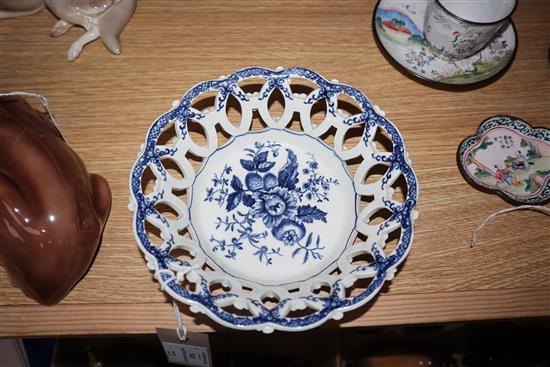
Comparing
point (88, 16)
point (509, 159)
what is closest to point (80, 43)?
point (88, 16)

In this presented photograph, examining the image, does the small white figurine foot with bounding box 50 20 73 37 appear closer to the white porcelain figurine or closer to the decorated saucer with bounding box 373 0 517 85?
the white porcelain figurine

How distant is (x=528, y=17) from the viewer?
79 centimetres

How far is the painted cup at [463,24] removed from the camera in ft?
2.19

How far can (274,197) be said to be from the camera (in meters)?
0.63

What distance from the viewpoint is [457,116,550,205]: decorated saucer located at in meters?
0.65

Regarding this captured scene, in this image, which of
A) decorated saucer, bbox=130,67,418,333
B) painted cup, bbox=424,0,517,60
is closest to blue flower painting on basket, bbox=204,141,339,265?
decorated saucer, bbox=130,67,418,333

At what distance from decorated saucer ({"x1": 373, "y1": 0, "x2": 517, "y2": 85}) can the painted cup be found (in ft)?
0.04

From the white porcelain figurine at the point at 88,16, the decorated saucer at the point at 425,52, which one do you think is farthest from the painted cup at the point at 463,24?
the white porcelain figurine at the point at 88,16

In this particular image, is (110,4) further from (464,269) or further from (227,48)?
(464,269)

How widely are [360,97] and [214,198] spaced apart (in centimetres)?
21

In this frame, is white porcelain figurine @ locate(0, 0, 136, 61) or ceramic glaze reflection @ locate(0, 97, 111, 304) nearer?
ceramic glaze reflection @ locate(0, 97, 111, 304)

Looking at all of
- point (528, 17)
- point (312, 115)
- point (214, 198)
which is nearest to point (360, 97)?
point (312, 115)

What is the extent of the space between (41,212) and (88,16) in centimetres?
34

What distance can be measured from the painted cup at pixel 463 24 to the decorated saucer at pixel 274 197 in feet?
0.48
